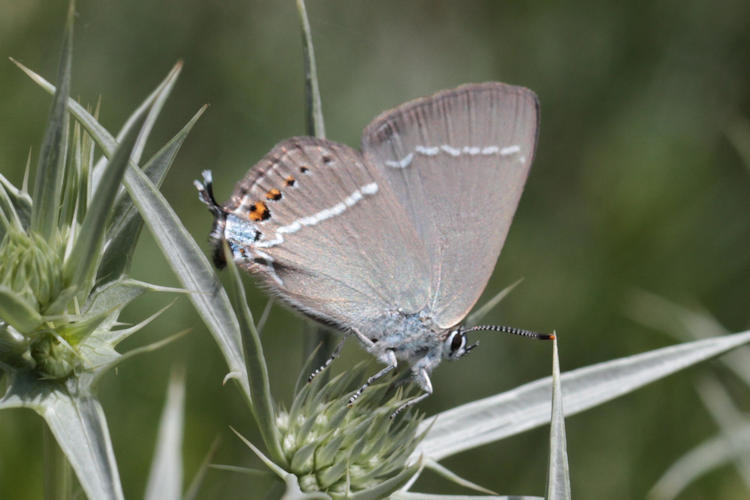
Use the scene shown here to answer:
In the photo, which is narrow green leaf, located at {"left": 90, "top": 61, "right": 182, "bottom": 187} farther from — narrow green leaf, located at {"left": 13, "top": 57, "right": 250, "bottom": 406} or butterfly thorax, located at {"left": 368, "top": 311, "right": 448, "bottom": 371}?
butterfly thorax, located at {"left": 368, "top": 311, "right": 448, "bottom": 371}

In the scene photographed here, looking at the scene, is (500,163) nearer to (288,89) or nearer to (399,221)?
(399,221)

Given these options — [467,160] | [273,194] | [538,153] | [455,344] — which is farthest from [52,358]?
[538,153]

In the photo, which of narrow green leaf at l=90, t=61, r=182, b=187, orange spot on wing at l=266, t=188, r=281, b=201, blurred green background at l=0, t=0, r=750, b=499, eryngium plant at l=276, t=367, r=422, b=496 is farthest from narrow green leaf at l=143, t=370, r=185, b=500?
blurred green background at l=0, t=0, r=750, b=499

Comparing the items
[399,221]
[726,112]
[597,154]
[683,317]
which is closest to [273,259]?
[399,221]

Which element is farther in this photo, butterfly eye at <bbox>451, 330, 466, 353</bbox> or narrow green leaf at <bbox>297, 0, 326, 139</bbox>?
butterfly eye at <bbox>451, 330, 466, 353</bbox>

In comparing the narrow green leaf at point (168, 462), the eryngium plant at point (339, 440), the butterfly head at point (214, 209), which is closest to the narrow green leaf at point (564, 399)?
the eryngium plant at point (339, 440)

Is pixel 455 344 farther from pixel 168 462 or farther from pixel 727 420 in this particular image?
pixel 168 462
